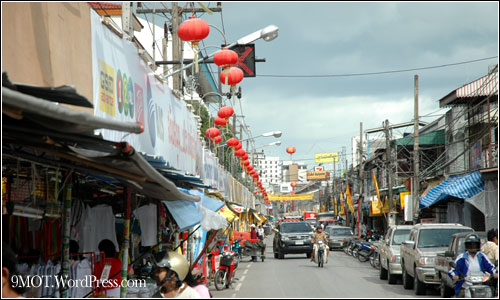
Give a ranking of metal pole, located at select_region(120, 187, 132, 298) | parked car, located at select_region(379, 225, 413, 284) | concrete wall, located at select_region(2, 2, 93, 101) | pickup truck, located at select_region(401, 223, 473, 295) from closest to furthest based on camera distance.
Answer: concrete wall, located at select_region(2, 2, 93, 101), metal pole, located at select_region(120, 187, 132, 298), pickup truck, located at select_region(401, 223, 473, 295), parked car, located at select_region(379, 225, 413, 284)

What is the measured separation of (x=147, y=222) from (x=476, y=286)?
7044mm

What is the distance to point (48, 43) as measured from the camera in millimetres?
8086

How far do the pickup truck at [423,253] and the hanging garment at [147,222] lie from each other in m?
6.81

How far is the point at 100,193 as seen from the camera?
540 inches

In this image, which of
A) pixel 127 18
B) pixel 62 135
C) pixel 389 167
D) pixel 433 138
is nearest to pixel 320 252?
pixel 389 167

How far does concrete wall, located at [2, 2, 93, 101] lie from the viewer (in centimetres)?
743

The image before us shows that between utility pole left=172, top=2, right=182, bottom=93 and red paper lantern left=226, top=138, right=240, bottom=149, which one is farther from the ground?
utility pole left=172, top=2, right=182, bottom=93

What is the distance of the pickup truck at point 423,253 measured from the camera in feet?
53.8

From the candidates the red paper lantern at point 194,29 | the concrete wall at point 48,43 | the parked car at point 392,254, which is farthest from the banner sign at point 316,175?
the concrete wall at point 48,43

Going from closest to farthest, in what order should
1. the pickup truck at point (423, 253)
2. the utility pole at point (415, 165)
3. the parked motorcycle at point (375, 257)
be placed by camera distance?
the pickup truck at point (423, 253) → the parked motorcycle at point (375, 257) → the utility pole at point (415, 165)

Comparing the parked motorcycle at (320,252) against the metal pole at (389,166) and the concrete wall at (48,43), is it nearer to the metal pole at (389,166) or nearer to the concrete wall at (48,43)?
the metal pole at (389,166)

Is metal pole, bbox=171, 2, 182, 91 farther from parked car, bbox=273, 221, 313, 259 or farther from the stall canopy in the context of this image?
parked car, bbox=273, 221, 313, 259

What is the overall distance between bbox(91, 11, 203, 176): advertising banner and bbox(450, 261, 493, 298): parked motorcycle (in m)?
6.25

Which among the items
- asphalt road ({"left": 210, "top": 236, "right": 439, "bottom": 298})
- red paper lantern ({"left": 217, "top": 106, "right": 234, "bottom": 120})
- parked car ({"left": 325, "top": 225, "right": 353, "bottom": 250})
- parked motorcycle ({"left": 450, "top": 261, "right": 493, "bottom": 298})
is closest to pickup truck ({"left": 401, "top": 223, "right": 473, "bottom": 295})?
asphalt road ({"left": 210, "top": 236, "right": 439, "bottom": 298})
